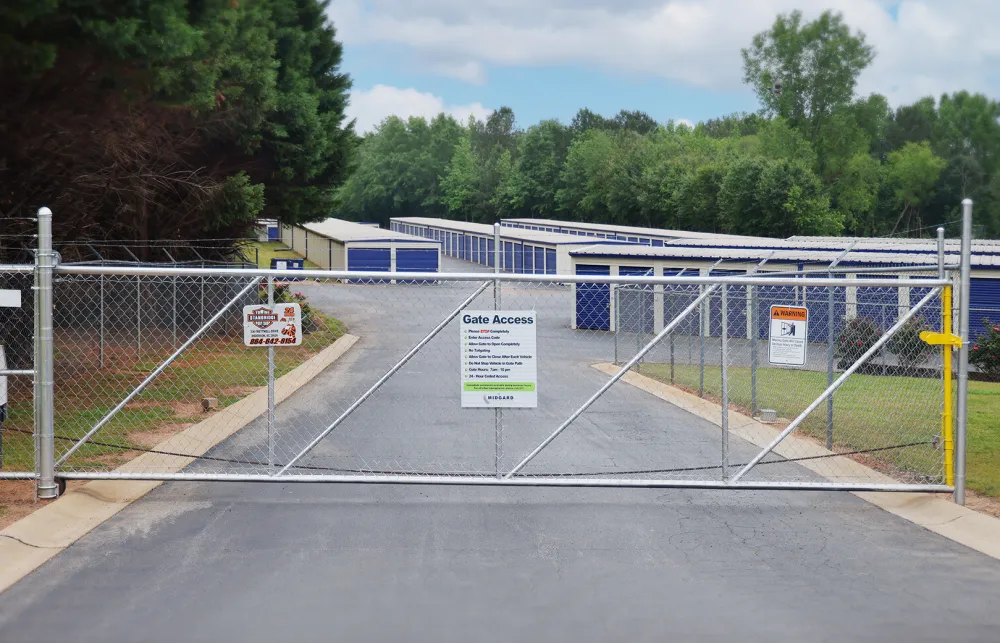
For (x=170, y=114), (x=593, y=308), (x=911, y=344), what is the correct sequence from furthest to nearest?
(x=593, y=308) < (x=170, y=114) < (x=911, y=344)

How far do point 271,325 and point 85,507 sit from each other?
2213 mm

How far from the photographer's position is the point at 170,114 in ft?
69.1

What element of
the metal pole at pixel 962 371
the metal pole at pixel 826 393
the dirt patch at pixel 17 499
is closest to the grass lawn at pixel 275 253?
the dirt patch at pixel 17 499

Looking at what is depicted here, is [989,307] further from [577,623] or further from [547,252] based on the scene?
[577,623]

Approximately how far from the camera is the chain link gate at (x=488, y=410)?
9688 millimetres

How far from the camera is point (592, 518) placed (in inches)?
360

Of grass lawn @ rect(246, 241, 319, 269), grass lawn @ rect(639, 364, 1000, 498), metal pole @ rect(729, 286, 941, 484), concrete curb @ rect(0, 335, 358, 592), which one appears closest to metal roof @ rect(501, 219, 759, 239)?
grass lawn @ rect(246, 241, 319, 269)

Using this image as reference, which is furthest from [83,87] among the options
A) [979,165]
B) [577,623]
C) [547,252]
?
[979,165]

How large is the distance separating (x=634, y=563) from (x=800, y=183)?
6797 centimetres

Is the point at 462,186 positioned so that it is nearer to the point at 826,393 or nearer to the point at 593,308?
the point at 593,308

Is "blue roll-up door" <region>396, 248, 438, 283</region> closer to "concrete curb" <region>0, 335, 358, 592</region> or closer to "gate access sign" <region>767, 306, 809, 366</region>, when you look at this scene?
"concrete curb" <region>0, 335, 358, 592</region>

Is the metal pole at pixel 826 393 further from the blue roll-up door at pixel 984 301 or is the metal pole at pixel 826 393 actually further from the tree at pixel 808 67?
the tree at pixel 808 67

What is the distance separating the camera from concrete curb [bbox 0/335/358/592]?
7.80m

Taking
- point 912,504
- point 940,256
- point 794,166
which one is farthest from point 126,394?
point 794,166
